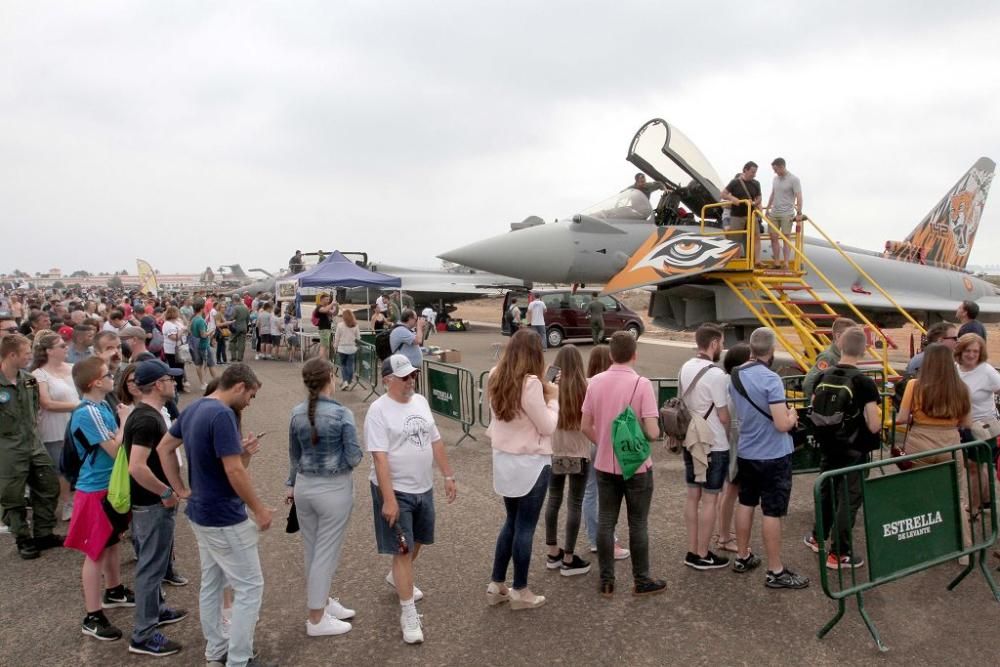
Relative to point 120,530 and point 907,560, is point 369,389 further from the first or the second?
point 907,560

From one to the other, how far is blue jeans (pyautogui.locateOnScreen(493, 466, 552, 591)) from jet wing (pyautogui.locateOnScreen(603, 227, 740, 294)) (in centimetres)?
720

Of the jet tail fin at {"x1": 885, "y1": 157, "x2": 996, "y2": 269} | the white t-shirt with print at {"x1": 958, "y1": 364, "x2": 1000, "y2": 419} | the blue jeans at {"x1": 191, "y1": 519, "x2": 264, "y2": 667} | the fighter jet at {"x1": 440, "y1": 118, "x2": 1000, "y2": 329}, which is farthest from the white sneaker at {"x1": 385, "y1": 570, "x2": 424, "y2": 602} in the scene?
the jet tail fin at {"x1": 885, "y1": 157, "x2": 996, "y2": 269}

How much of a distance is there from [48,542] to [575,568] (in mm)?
4123

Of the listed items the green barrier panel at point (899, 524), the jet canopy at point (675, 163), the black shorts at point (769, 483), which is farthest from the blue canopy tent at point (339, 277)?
the green barrier panel at point (899, 524)

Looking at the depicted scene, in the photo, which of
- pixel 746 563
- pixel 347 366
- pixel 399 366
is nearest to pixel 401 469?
pixel 399 366

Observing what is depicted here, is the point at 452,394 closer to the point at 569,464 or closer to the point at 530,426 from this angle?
the point at 569,464

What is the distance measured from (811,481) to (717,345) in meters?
2.99

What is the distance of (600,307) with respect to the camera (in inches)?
729

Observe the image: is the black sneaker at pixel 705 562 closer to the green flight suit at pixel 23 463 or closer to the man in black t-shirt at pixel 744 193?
the green flight suit at pixel 23 463

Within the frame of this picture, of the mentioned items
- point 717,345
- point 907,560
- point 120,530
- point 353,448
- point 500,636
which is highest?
point 717,345

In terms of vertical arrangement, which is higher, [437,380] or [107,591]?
[437,380]

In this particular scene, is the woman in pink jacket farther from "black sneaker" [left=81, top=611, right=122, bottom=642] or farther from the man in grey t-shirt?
the man in grey t-shirt

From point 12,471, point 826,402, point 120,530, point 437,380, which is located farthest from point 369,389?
point 826,402

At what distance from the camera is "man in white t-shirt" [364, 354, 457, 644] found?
3492 millimetres
